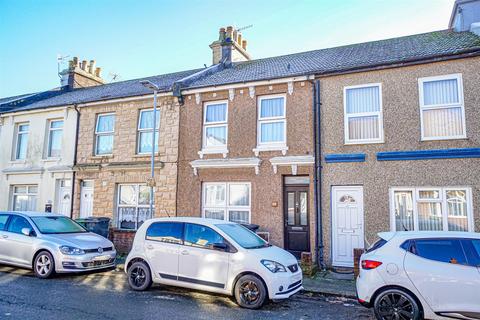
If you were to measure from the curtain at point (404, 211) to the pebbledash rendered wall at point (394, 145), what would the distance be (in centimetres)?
25

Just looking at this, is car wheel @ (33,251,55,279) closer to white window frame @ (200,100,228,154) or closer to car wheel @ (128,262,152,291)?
car wheel @ (128,262,152,291)

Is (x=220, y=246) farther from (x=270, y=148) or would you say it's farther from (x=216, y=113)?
(x=216, y=113)

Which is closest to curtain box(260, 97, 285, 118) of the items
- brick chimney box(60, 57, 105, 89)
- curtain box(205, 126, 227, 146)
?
curtain box(205, 126, 227, 146)

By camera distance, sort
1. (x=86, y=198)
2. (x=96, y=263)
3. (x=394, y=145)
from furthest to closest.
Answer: (x=86, y=198) → (x=394, y=145) → (x=96, y=263)

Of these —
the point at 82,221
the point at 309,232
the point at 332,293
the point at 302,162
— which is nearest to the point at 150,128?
the point at 82,221

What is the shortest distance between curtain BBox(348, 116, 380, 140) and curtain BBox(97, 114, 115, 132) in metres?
9.27

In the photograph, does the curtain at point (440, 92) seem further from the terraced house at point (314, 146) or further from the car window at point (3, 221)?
the car window at point (3, 221)

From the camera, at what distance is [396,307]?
574 centimetres

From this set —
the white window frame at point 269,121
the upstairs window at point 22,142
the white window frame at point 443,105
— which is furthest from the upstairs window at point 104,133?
the white window frame at point 443,105

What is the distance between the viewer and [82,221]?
12461 millimetres

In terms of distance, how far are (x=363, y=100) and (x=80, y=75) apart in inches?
651

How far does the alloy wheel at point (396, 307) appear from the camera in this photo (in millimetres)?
5664

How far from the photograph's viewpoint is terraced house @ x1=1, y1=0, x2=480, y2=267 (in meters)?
9.70

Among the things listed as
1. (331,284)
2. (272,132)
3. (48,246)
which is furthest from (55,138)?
(331,284)
